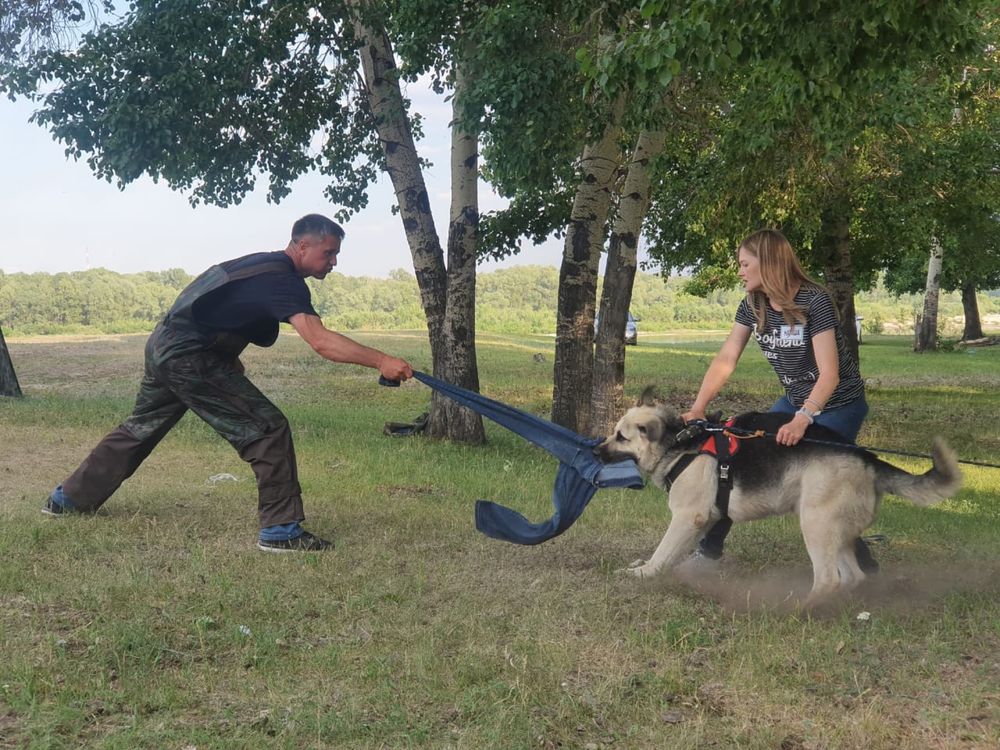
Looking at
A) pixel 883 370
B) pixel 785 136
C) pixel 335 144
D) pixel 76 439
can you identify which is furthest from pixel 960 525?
pixel 883 370

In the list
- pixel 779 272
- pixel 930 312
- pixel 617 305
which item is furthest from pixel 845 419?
pixel 930 312

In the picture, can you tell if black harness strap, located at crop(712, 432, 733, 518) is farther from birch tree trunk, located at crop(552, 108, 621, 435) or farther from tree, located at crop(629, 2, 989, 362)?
birch tree trunk, located at crop(552, 108, 621, 435)

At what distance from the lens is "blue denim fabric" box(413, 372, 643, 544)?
5930 millimetres

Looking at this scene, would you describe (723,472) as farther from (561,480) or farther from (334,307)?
(334,307)

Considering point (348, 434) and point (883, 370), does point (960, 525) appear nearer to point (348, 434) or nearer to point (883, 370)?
point (348, 434)

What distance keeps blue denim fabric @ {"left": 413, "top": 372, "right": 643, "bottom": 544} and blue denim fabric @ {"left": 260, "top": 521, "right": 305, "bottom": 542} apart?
4.48 ft

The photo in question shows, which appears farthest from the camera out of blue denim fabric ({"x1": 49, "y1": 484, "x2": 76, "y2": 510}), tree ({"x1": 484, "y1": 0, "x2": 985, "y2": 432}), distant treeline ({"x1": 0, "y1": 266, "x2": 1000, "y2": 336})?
distant treeline ({"x1": 0, "y1": 266, "x2": 1000, "y2": 336})

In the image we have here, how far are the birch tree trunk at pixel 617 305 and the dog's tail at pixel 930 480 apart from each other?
7.61 metres

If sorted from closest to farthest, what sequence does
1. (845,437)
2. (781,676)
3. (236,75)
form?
1. (781,676)
2. (845,437)
3. (236,75)

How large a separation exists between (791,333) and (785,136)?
9.02 m

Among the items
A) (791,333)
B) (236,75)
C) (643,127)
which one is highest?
(236,75)

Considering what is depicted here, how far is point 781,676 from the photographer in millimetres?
4629

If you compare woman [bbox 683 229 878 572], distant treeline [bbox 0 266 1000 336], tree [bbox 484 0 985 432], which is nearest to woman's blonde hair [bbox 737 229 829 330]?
woman [bbox 683 229 878 572]

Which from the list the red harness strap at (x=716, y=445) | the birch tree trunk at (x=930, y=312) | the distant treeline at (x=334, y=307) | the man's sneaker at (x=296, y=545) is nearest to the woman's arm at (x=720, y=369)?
the red harness strap at (x=716, y=445)
